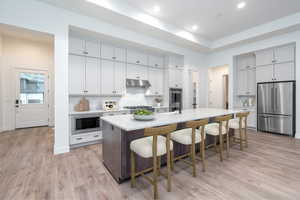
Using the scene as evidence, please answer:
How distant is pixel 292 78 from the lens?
4.17 metres

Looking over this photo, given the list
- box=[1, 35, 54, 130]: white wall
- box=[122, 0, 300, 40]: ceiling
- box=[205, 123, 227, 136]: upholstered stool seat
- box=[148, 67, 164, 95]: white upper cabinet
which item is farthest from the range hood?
box=[1, 35, 54, 130]: white wall

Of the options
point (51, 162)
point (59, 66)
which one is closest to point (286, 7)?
point (59, 66)

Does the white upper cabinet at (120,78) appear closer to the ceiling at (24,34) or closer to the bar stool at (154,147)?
the ceiling at (24,34)

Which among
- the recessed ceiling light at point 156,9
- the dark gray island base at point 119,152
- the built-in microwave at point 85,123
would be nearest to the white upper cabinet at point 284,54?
the recessed ceiling light at point 156,9

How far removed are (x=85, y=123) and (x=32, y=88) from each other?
3637mm

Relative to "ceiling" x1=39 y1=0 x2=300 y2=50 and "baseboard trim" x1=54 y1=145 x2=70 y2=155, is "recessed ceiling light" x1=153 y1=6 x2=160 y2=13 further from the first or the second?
"baseboard trim" x1=54 y1=145 x2=70 y2=155

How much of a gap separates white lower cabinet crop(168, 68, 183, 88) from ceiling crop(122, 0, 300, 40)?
4.91 ft

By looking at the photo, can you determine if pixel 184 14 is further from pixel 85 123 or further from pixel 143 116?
pixel 85 123

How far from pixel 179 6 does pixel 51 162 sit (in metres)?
4.40

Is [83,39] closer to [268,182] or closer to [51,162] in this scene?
[51,162]

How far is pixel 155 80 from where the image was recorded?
5.30 meters

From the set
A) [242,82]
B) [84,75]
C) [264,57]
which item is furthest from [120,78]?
[264,57]

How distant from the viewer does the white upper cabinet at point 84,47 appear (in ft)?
12.0

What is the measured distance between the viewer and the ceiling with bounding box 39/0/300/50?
313 cm
